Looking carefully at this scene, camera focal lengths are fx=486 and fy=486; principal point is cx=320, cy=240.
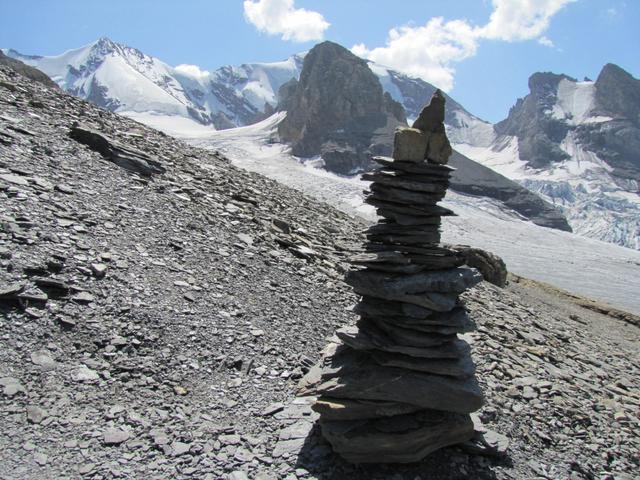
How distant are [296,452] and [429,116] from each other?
579 cm

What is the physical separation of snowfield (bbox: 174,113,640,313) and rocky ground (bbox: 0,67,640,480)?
1934 inches

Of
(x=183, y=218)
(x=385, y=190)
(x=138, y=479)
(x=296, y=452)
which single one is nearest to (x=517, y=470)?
(x=296, y=452)

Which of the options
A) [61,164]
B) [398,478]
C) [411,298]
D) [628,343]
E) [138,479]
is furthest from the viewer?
[628,343]

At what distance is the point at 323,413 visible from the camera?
293 inches

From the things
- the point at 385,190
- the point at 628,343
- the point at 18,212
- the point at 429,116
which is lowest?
the point at 628,343

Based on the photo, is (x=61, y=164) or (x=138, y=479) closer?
(x=138, y=479)

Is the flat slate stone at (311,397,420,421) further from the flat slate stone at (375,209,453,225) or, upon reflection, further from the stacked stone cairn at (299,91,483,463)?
the flat slate stone at (375,209,453,225)

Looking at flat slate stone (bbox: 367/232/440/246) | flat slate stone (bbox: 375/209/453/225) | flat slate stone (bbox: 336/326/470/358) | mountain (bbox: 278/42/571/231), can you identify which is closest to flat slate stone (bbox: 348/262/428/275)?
flat slate stone (bbox: 367/232/440/246)

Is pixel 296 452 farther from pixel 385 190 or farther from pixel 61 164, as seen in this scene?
pixel 61 164

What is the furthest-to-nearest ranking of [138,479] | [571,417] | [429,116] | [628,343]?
[628,343] < [571,417] < [429,116] < [138,479]

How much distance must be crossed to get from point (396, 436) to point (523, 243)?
106 m

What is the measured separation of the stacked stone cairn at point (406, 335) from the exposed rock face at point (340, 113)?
533 feet

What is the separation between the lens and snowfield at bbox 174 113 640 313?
72.2 m

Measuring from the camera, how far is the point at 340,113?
188 meters
